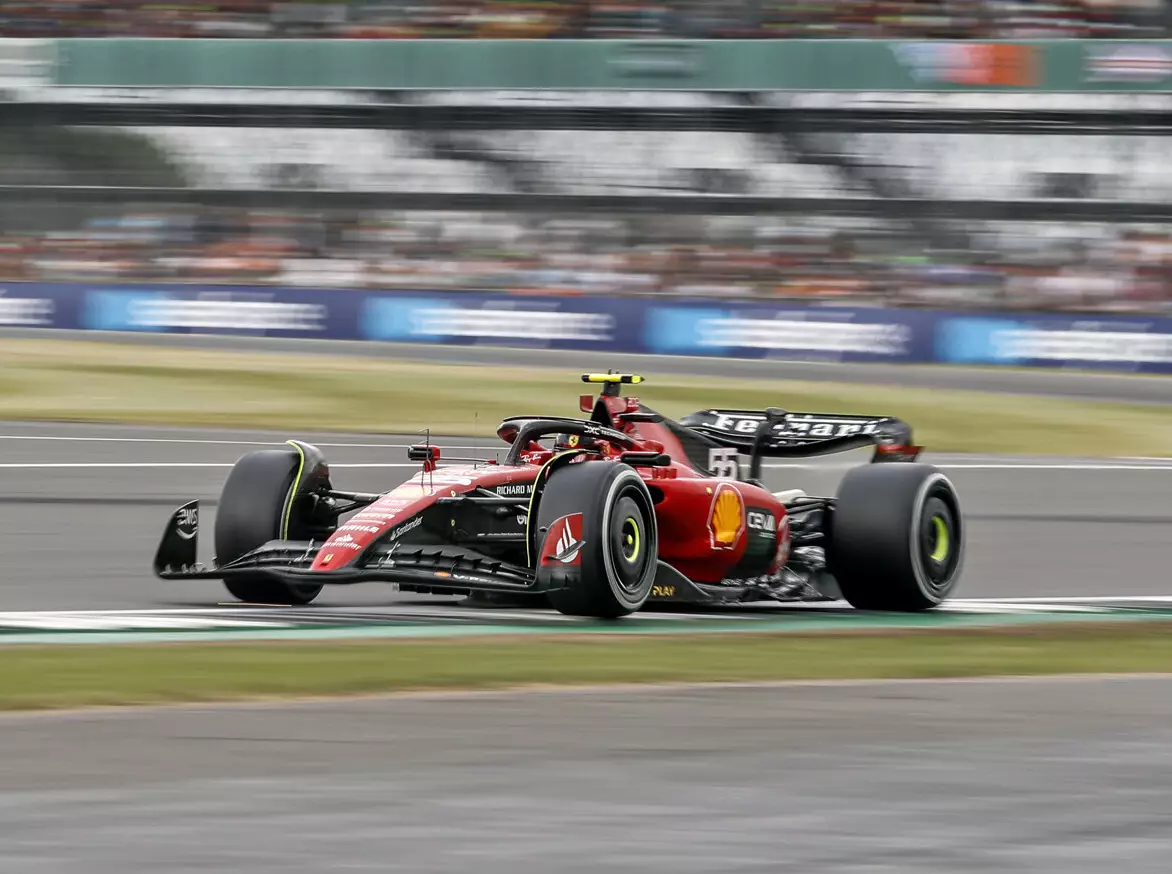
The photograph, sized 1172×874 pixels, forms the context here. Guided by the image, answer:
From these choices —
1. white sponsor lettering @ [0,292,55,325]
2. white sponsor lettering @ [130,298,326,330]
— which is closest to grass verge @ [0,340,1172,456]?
white sponsor lettering @ [130,298,326,330]

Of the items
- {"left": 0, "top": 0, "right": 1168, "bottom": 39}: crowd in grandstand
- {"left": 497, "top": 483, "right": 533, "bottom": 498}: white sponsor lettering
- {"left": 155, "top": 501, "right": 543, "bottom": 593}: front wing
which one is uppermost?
{"left": 0, "top": 0, "right": 1168, "bottom": 39}: crowd in grandstand

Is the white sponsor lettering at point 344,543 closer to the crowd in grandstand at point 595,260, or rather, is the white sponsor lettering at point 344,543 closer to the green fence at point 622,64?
the crowd in grandstand at point 595,260

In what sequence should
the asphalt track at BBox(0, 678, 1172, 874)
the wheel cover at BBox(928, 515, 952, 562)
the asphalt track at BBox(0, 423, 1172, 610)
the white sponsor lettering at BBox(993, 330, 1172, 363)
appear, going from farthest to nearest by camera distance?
the white sponsor lettering at BBox(993, 330, 1172, 363)
the asphalt track at BBox(0, 423, 1172, 610)
the wheel cover at BBox(928, 515, 952, 562)
the asphalt track at BBox(0, 678, 1172, 874)

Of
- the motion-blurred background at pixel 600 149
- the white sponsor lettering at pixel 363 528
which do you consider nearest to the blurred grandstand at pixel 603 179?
the motion-blurred background at pixel 600 149

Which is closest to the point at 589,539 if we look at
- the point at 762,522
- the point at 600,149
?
the point at 762,522

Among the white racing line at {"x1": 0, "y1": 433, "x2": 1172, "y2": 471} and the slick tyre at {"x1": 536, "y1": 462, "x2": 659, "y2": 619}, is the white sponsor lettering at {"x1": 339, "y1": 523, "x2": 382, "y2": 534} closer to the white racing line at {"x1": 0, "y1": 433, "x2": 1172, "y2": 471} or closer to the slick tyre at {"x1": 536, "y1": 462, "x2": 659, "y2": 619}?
the slick tyre at {"x1": 536, "y1": 462, "x2": 659, "y2": 619}

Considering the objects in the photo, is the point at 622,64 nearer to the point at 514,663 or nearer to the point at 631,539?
the point at 631,539

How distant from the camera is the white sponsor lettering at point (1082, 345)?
2700 cm

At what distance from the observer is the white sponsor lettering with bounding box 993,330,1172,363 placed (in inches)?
1063

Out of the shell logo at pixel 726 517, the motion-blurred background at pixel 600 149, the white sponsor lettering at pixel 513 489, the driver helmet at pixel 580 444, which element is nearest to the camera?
the white sponsor lettering at pixel 513 489

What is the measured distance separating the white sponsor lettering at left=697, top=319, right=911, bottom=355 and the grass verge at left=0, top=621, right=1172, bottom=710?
19.8 metres

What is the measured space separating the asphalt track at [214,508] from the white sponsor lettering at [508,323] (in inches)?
403

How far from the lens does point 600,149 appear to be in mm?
34719

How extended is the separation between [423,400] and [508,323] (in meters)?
7.48
